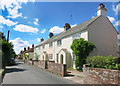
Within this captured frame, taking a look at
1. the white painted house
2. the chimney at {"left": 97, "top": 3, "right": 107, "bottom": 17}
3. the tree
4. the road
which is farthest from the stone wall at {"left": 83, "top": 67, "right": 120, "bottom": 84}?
the chimney at {"left": 97, "top": 3, "right": 107, "bottom": 17}

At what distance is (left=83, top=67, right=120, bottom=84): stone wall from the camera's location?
5.61m

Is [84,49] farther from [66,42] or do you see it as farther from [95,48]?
[66,42]

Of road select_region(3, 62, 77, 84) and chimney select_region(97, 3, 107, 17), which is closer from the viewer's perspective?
road select_region(3, 62, 77, 84)

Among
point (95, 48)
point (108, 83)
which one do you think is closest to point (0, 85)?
point (108, 83)

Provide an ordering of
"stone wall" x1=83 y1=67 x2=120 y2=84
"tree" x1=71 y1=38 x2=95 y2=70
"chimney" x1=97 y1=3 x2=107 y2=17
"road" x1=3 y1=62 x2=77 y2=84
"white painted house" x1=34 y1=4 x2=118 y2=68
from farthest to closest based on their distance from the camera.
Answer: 1. "chimney" x1=97 y1=3 x2=107 y2=17
2. "white painted house" x1=34 y1=4 x2=118 y2=68
3. "tree" x1=71 y1=38 x2=95 y2=70
4. "road" x1=3 y1=62 x2=77 y2=84
5. "stone wall" x1=83 y1=67 x2=120 y2=84

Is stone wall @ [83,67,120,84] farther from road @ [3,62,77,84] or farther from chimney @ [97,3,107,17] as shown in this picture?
chimney @ [97,3,107,17]

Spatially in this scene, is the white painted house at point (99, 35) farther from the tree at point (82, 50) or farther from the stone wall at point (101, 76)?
the stone wall at point (101, 76)

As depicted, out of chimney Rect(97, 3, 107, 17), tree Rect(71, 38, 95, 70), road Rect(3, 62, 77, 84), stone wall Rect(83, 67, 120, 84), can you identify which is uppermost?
chimney Rect(97, 3, 107, 17)

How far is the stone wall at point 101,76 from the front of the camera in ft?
18.4

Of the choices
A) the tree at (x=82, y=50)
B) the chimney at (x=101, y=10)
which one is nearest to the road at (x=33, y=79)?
the tree at (x=82, y=50)

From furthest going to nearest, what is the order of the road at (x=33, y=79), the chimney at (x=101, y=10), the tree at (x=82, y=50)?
the chimney at (x=101, y=10)
the tree at (x=82, y=50)
the road at (x=33, y=79)

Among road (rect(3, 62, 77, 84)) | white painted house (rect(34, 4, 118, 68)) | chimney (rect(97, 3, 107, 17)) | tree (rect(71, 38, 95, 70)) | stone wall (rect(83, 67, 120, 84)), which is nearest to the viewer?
stone wall (rect(83, 67, 120, 84))

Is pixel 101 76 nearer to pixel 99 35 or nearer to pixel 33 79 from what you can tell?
pixel 33 79

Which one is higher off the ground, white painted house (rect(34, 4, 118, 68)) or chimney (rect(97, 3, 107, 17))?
chimney (rect(97, 3, 107, 17))
